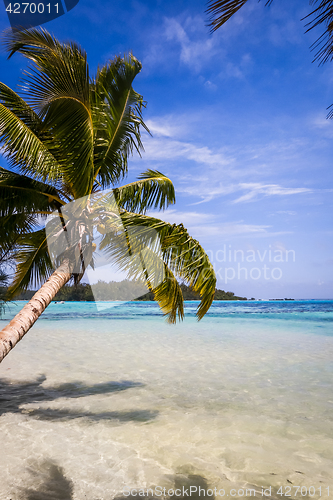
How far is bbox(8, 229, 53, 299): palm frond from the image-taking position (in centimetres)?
636

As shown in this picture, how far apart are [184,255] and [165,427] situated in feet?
9.34

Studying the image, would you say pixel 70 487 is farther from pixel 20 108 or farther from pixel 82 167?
pixel 20 108

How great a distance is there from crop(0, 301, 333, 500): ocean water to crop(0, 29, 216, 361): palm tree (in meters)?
1.89

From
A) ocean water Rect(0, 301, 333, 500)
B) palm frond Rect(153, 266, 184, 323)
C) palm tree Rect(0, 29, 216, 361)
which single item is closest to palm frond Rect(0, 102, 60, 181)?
palm tree Rect(0, 29, 216, 361)

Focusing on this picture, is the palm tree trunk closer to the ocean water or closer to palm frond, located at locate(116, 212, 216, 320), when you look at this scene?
palm frond, located at locate(116, 212, 216, 320)

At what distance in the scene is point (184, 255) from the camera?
5.14m

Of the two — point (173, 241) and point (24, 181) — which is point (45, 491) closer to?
point (173, 241)

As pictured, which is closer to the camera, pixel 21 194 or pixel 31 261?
pixel 21 194

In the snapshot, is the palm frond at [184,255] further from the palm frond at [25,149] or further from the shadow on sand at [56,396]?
the shadow on sand at [56,396]

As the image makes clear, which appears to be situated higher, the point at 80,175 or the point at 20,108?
the point at 20,108

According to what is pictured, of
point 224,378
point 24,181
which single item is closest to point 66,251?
point 24,181

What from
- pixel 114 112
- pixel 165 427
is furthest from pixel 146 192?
pixel 165 427

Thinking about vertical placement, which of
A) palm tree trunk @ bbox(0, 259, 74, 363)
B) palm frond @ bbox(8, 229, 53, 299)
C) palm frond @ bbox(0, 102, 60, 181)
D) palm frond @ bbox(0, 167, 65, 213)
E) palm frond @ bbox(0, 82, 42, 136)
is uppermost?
palm frond @ bbox(0, 82, 42, 136)

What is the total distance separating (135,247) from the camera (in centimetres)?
532
